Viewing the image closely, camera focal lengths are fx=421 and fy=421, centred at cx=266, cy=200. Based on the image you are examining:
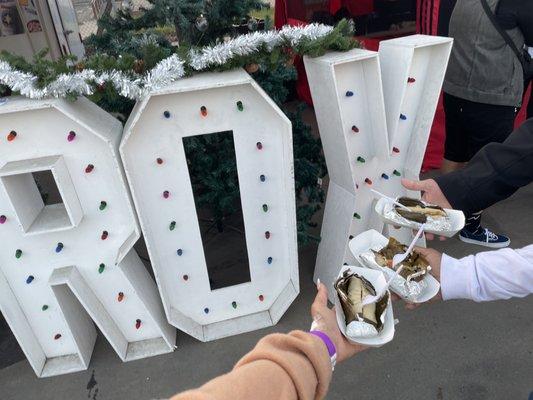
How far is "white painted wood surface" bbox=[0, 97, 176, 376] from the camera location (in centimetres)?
167

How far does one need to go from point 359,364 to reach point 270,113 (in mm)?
1274

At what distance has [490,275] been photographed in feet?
4.43

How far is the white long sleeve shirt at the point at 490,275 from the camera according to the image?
1.29 m

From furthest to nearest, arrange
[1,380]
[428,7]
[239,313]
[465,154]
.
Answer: [428,7], [465,154], [239,313], [1,380]

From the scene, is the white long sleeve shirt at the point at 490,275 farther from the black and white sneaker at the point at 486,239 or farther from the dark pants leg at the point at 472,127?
the black and white sneaker at the point at 486,239

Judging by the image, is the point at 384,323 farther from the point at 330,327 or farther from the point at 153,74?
the point at 153,74

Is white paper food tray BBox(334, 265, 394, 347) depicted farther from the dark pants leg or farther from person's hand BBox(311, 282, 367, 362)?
the dark pants leg

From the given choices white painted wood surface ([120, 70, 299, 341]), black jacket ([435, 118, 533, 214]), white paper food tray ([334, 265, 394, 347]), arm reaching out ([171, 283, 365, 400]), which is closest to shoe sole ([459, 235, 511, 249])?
black jacket ([435, 118, 533, 214])

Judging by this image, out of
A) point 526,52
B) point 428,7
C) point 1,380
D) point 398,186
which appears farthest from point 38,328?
point 428,7

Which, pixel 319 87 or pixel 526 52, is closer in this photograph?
pixel 319 87

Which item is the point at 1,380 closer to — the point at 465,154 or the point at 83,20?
the point at 465,154

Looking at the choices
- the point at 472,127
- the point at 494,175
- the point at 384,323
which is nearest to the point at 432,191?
the point at 494,175

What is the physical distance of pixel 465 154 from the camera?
2.92 m

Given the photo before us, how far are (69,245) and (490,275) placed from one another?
1.70m
